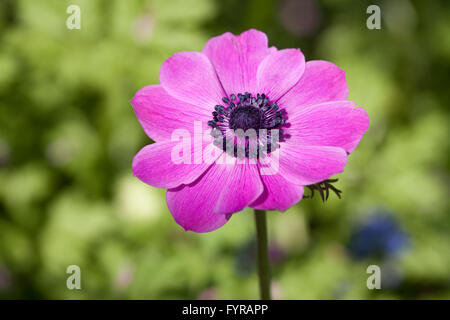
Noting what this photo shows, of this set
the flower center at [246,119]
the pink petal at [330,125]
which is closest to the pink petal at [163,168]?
the flower center at [246,119]

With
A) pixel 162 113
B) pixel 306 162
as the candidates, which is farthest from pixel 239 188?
pixel 162 113

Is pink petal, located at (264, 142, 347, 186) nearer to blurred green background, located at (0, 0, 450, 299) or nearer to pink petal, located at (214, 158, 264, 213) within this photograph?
pink petal, located at (214, 158, 264, 213)

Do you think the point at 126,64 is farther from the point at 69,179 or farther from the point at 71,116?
the point at 69,179

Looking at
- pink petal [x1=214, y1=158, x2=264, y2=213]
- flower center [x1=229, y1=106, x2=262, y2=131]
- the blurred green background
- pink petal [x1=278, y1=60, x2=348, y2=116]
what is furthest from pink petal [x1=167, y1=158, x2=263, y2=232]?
the blurred green background

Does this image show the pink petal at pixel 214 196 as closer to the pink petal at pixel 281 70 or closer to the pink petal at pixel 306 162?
the pink petal at pixel 306 162

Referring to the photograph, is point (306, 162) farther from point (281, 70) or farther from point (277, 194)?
point (281, 70)

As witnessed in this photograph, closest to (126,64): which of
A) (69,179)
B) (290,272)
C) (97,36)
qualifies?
(97,36)
